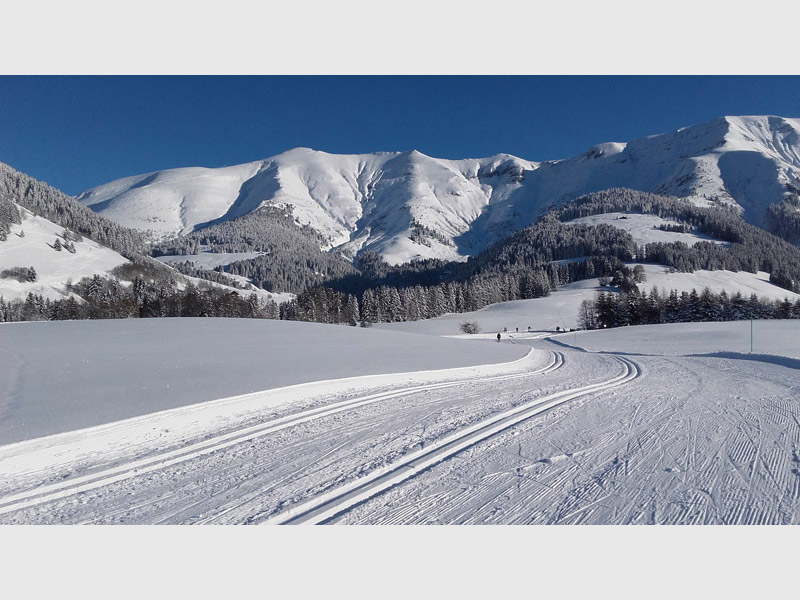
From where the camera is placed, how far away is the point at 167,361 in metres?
13.3

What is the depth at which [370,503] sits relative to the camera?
16.1ft

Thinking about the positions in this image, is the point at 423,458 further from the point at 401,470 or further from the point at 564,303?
the point at 564,303

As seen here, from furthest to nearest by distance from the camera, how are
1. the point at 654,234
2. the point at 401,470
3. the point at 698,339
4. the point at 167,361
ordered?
the point at 654,234 → the point at 698,339 → the point at 167,361 → the point at 401,470

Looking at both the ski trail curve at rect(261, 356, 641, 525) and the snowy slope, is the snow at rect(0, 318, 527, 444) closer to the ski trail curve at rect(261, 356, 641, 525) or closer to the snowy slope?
the ski trail curve at rect(261, 356, 641, 525)

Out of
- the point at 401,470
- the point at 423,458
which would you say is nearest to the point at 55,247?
the point at 423,458

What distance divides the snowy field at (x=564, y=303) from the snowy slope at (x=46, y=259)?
92589mm

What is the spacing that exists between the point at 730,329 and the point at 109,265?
149 m

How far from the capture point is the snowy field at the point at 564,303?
7569 cm

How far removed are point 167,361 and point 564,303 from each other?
103 m

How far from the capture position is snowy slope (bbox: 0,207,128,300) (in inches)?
4176

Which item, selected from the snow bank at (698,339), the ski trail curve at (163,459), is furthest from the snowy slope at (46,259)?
the ski trail curve at (163,459)

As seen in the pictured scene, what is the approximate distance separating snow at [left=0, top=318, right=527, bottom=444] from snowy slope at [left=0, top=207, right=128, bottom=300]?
350 ft

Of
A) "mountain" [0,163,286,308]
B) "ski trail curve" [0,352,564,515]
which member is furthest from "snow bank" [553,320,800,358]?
"mountain" [0,163,286,308]

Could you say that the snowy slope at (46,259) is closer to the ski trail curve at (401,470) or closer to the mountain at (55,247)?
the mountain at (55,247)
